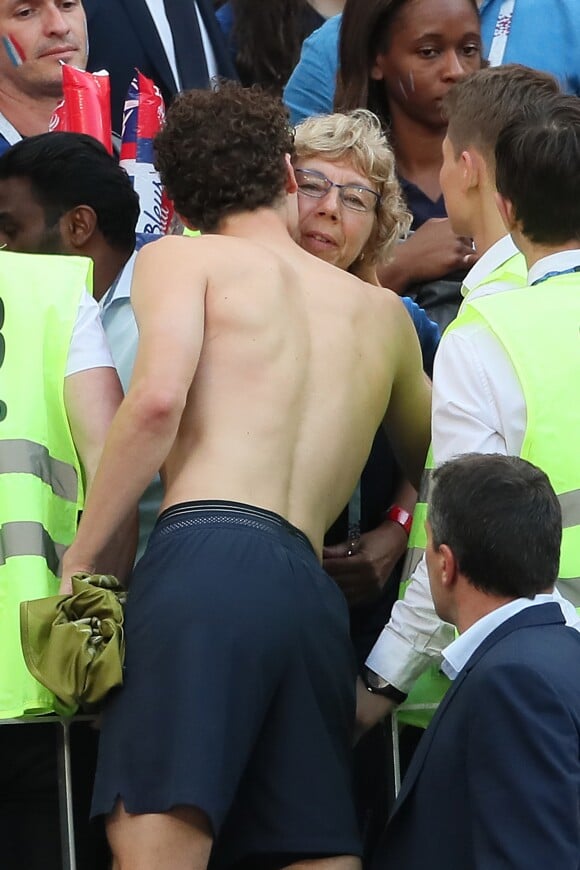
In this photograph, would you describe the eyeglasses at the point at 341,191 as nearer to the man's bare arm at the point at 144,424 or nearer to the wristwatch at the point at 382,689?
the man's bare arm at the point at 144,424

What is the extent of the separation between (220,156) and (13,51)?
2.19 meters

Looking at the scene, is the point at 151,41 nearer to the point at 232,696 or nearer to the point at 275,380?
the point at 275,380

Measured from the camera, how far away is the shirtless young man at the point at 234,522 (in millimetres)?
3203

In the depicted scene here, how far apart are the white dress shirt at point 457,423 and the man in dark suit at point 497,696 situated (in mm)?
328

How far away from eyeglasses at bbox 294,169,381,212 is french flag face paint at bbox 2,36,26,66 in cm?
153

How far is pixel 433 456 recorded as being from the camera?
148 inches

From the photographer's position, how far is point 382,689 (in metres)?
3.71

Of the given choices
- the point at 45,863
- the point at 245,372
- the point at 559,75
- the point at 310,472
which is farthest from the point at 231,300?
the point at 559,75

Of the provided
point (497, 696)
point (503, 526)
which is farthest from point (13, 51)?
point (497, 696)

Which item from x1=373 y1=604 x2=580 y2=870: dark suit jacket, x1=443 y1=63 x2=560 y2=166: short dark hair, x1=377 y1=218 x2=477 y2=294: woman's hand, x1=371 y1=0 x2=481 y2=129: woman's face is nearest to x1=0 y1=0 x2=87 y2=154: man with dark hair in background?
x1=371 y1=0 x2=481 y2=129: woman's face

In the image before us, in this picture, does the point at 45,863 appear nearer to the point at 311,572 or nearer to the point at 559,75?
the point at 311,572

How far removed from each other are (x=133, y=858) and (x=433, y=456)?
1.15 metres

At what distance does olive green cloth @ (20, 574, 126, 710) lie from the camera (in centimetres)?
328

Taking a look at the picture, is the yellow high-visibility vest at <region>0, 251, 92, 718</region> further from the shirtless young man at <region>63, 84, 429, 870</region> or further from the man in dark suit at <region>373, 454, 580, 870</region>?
the man in dark suit at <region>373, 454, 580, 870</region>
